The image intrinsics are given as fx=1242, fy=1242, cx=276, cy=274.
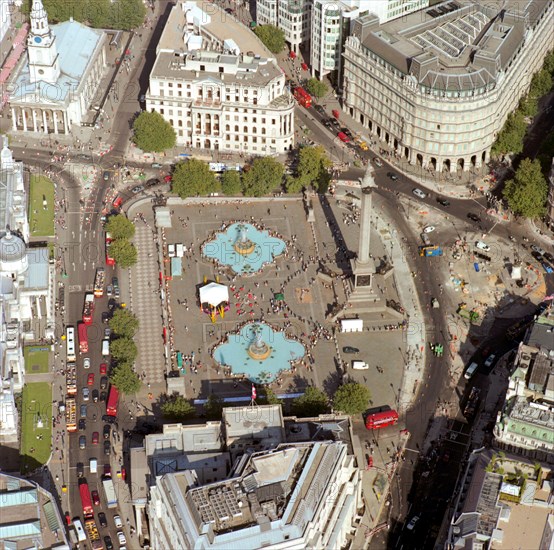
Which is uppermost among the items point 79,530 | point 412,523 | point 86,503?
point 86,503

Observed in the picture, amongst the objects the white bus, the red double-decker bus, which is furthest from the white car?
the white bus

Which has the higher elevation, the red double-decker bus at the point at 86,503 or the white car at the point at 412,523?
the red double-decker bus at the point at 86,503

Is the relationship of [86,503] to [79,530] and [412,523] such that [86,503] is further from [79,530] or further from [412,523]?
[412,523]

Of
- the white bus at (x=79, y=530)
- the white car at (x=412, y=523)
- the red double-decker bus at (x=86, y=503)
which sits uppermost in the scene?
the red double-decker bus at (x=86, y=503)

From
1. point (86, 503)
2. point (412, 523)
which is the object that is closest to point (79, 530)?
point (86, 503)

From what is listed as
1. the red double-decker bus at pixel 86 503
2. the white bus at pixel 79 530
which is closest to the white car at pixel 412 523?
the red double-decker bus at pixel 86 503

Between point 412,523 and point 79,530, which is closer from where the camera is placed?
point 79,530

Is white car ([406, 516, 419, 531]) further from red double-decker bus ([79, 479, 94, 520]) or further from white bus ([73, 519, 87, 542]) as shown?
white bus ([73, 519, 87, 542])

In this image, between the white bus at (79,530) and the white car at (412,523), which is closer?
the white bus at (79,530)

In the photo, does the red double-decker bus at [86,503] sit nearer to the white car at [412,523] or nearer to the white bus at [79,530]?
the white bus at [79,530]

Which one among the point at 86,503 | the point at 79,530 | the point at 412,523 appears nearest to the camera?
the point at 79,530
